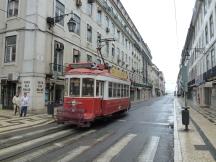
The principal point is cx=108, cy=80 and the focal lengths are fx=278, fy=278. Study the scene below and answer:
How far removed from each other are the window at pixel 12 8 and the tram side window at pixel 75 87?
10562 millimetres

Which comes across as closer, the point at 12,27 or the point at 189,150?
the point at 189,150

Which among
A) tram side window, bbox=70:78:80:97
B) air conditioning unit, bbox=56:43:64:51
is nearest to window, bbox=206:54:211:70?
air conditioning unit, bbox=56:43:64:51

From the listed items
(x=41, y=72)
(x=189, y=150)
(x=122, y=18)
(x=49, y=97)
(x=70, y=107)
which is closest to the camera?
(x=189, y=150)

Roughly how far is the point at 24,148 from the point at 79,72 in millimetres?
6082

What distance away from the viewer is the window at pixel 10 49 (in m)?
21.5

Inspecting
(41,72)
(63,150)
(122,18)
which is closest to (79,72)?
(63,150)

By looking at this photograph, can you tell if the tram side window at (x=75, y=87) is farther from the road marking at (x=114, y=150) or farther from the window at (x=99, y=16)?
the window at (x=99, y=16)

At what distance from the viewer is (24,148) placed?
29.0ft

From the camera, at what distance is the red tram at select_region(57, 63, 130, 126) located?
13.6m

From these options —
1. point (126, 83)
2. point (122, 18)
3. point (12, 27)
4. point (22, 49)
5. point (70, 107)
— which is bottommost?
point (70, 107)

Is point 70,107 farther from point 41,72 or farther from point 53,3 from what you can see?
point 53,3

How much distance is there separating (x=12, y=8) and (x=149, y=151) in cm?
1790

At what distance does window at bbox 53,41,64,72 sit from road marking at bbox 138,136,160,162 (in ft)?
44.9

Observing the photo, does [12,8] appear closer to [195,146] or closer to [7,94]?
[7,94]
